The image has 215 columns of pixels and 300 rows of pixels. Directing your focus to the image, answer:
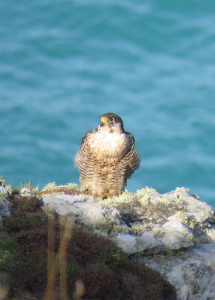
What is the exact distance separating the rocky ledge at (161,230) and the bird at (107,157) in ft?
5.15

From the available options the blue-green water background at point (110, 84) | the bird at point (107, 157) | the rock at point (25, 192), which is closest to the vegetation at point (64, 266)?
the rock at point (25, 192)

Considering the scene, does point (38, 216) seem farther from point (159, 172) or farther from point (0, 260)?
point (159, 172)

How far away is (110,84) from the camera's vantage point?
2327cm

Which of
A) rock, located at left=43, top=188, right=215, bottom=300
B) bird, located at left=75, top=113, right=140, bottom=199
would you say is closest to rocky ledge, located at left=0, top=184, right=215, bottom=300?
rock, located at left=43, top=188, right=215, bottom=300

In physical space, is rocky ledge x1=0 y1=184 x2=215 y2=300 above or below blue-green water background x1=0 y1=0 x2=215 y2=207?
below

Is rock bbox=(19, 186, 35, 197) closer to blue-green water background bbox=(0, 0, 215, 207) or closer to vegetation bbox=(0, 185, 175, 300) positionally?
vegetation bbox=(0, 185, 175, 300)

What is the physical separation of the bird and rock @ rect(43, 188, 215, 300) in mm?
1607

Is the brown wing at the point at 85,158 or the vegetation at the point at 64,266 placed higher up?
the brown wing at the point at 85,158

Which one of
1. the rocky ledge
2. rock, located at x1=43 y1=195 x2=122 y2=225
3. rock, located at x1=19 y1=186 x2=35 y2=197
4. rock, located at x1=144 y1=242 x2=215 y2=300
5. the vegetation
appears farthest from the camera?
rock, located at x1=19 y1=186 x2=35 y2=197

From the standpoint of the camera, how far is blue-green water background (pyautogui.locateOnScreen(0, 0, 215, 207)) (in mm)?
20297

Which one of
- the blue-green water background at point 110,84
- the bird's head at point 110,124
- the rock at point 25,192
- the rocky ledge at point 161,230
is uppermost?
the blue-green water background at point 110,84

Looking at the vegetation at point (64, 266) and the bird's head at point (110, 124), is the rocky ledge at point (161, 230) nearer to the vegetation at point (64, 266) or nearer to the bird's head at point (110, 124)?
the vegetation at point (64, 266)

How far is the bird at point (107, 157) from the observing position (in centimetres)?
938

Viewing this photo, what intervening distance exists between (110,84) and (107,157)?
46.0ft
